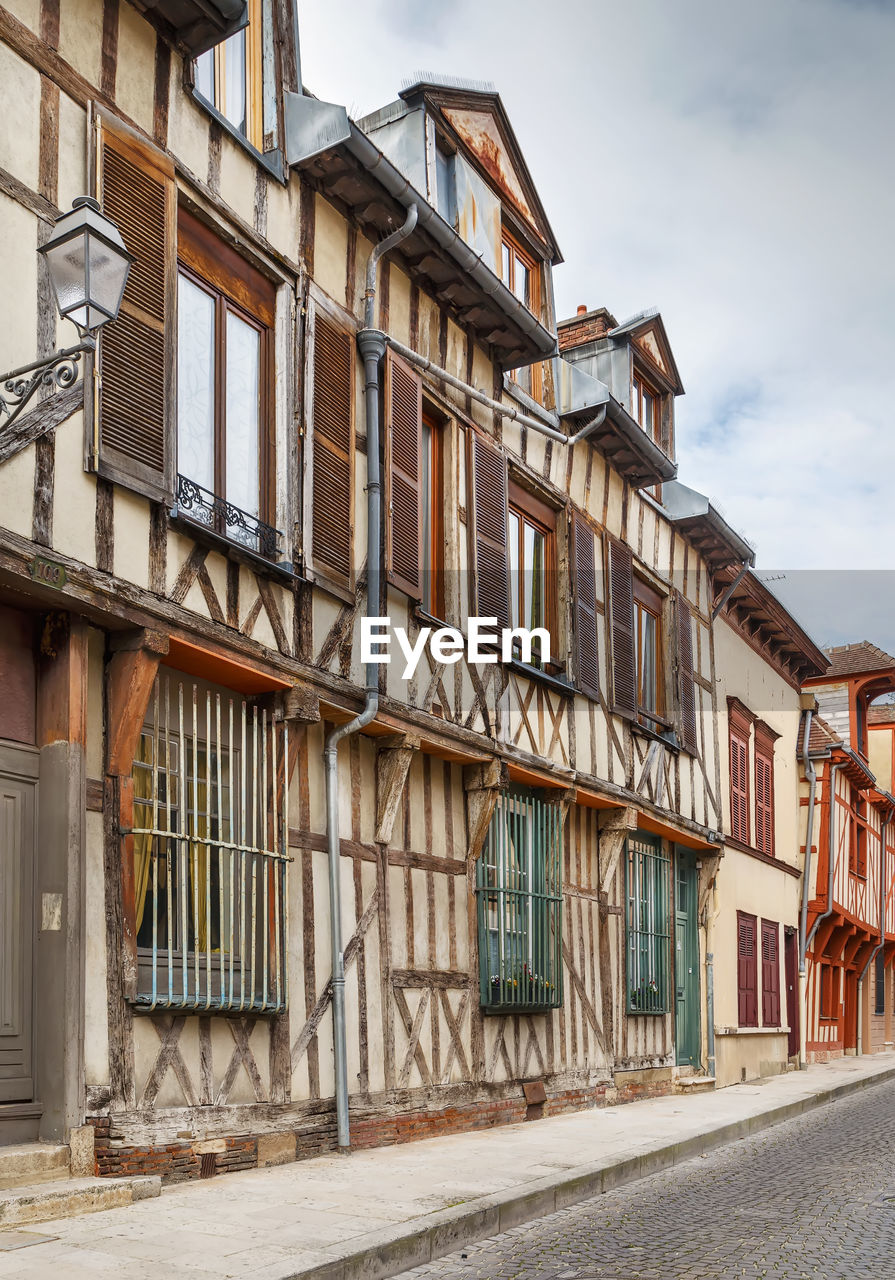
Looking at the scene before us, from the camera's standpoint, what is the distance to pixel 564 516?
1281 cm

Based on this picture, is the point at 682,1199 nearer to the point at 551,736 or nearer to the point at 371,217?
the point at 551,736

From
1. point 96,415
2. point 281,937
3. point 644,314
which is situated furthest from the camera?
point 644,314

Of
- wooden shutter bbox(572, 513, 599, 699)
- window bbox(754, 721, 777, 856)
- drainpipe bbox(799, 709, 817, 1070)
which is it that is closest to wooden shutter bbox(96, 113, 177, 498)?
wooden shutter bbox(572, 513, 599, 699)

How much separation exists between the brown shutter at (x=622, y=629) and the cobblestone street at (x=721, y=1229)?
16.0 feet

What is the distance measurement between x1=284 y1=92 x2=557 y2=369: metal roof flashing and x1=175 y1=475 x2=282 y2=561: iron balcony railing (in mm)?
2343

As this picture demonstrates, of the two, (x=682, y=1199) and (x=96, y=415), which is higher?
(x=96, y=415)

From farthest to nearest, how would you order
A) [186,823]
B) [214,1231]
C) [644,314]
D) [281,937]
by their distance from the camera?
[644,314] → [281,937] → [186,823] → [214,1231]

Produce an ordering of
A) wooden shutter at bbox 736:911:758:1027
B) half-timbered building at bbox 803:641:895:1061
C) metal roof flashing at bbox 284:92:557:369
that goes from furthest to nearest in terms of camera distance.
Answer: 1. half-timbered building at bbox 803:641:895:1061
2. wooden shutter at bbox 736:911:758:1027
3. metal roof flashing at bbox 284:92:557:369

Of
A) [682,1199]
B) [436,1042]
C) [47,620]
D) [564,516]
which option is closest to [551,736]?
[564,516]

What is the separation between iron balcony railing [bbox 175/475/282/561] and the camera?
7574mm

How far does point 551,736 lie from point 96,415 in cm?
613

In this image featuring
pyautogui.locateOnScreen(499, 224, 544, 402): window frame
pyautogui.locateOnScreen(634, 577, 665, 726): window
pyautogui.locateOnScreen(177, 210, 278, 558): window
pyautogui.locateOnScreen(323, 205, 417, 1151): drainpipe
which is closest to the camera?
pyautogui.locateOnScreen(177, 210, 278, 558): window

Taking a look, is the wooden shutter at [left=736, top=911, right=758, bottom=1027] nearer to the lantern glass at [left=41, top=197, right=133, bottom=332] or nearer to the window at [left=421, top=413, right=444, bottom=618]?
the window at [left=421, top=413, right=444, bottom=618]

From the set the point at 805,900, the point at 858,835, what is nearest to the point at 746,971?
the point at 805,900
